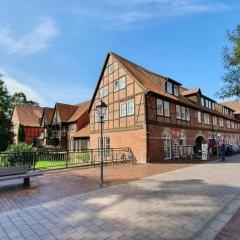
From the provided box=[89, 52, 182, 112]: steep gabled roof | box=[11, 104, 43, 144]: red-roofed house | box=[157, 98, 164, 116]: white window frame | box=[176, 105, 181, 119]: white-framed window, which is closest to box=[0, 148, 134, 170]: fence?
box=[157, 98, 164, 116]: white window frame

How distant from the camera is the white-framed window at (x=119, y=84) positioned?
993 inches

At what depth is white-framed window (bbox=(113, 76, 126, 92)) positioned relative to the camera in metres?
25.2

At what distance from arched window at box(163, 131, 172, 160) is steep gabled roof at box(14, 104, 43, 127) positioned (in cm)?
3382

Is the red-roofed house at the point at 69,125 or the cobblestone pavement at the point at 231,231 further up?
the red-roofed house at the point at 69,125

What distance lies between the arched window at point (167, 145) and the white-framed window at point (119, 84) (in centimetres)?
592

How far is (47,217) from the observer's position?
6461mm

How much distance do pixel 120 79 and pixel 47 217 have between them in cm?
2029

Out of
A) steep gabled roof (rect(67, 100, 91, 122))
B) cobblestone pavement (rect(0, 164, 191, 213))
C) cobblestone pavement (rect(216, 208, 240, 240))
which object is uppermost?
steep gabled roof (rect(67, 100, 91, 122))

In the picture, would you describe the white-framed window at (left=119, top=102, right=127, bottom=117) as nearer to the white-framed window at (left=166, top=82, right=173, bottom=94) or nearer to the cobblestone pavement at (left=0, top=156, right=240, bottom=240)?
the white-framed window at (left=166, top=82, right=173, bottom=94)

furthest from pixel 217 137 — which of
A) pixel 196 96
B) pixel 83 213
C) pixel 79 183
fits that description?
pixel 83 213

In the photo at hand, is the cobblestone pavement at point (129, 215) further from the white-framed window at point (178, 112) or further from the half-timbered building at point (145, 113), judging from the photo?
the white-framed window at point (178, 112)

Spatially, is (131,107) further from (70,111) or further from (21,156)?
(70,111)

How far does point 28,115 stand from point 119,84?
33.0 meters

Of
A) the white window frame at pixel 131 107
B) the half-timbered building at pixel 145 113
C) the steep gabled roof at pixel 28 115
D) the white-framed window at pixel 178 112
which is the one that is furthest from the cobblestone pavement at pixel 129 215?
the steep gabled roof at pixel 28 115
